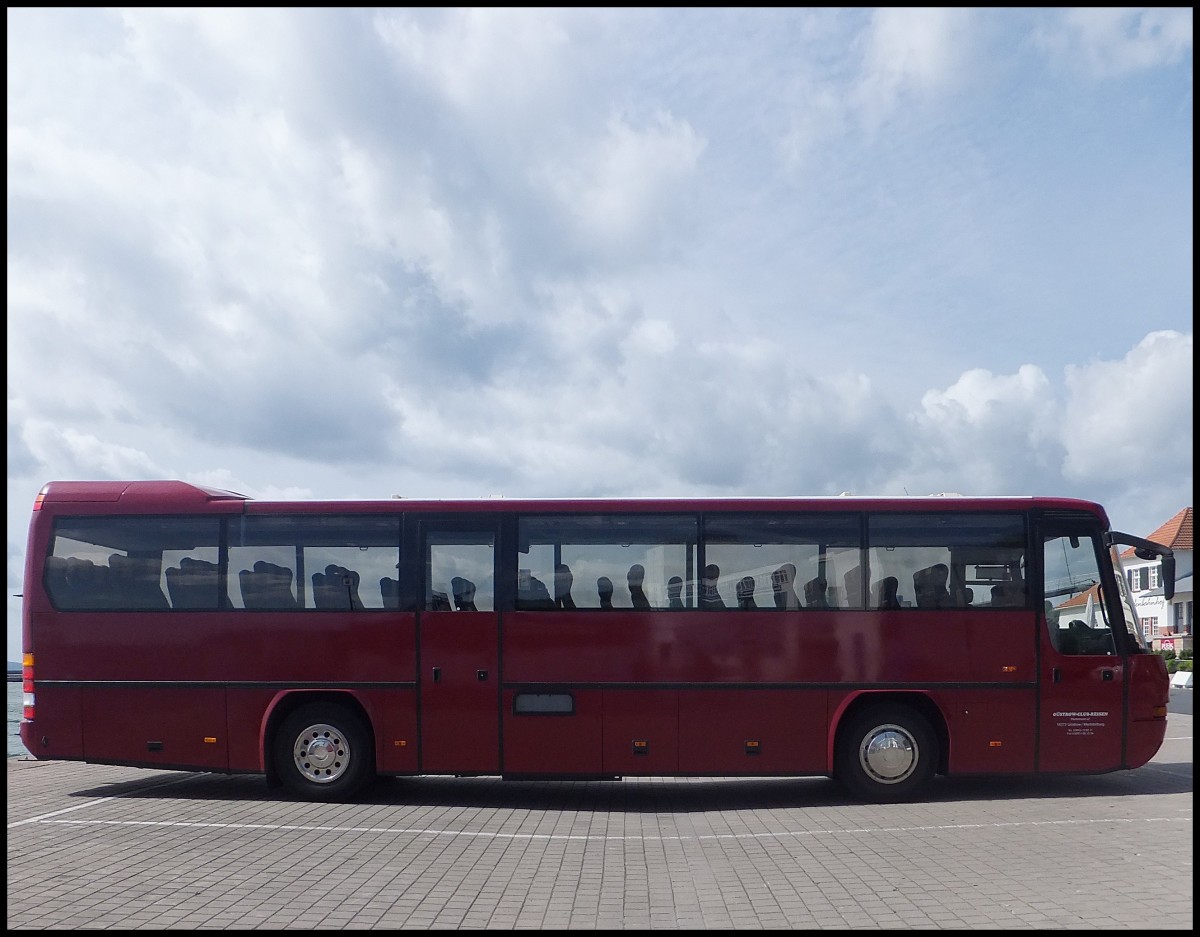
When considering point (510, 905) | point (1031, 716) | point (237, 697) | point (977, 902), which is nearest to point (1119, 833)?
point (1031, 716)

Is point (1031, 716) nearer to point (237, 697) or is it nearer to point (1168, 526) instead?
point (237, 697)

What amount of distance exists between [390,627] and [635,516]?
2.81 meters

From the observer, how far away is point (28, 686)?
11.9 meters

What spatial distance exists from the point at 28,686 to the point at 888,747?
904 centimetres

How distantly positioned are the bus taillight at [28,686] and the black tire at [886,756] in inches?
335

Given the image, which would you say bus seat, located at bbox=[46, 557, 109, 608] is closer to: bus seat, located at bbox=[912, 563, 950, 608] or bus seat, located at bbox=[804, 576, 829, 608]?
bus seat, located at bbox=[804, 576, 829, 608]

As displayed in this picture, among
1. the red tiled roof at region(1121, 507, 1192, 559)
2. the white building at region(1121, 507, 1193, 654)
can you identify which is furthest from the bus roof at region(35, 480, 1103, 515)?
the red tiled roof at region(1121, 507, 1192, 559)

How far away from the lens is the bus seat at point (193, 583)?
11812 millimetres

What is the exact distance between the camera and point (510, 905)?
691 cm

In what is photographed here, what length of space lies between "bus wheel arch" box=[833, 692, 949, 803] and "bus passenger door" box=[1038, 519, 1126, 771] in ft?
3.57

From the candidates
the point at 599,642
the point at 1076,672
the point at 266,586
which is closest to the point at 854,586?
the point at 1076,672

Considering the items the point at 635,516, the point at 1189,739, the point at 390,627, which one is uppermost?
the point at 635,516

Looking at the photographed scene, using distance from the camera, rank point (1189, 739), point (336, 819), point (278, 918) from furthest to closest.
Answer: point (1189, 739) < point (336, 819) < point (278, 918)

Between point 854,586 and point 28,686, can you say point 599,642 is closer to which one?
point 854,586
